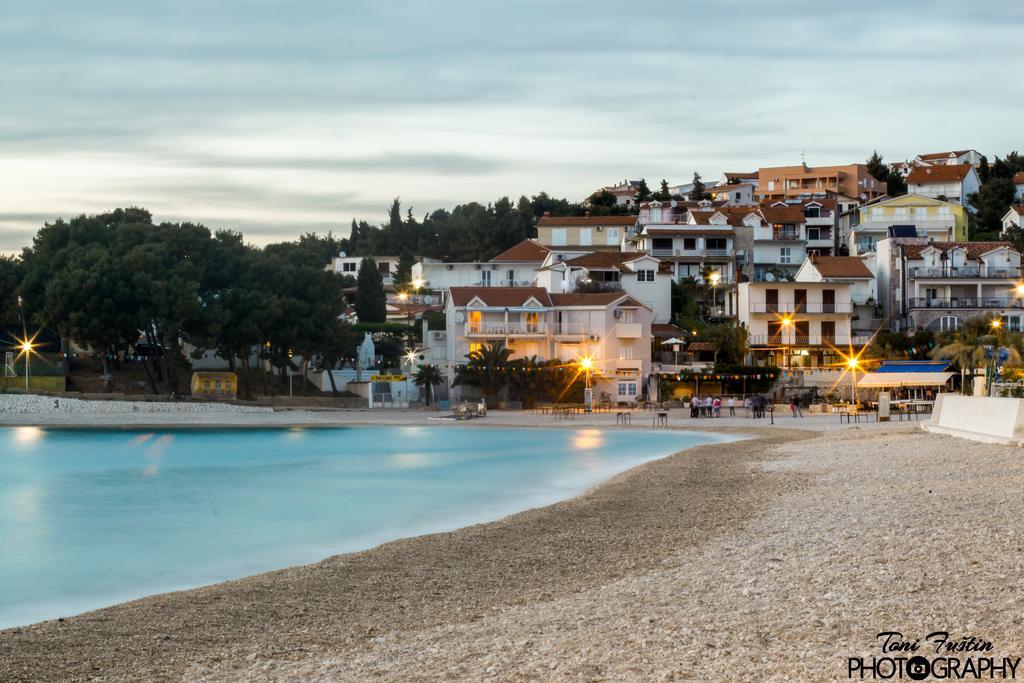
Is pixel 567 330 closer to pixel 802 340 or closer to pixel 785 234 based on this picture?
pixel 802 340

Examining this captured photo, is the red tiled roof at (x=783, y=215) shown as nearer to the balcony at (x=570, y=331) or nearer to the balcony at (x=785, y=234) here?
the balcony at (x=785, y=234)

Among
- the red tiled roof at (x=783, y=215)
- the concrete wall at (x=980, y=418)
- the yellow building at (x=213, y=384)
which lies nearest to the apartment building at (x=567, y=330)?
the yellow building at (x=213, y=384)

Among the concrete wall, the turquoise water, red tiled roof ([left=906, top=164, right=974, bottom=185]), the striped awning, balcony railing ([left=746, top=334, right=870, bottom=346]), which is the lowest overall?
the turquoise water

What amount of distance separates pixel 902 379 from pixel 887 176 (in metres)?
68.2

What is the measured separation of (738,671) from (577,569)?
589 cm

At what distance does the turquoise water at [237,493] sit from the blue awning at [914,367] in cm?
1333

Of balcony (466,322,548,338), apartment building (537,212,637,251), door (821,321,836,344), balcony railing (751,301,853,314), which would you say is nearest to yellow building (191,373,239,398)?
balcony (466,322,548,338)

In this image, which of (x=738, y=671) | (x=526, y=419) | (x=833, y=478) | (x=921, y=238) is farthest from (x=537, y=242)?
(x=738, y=671)

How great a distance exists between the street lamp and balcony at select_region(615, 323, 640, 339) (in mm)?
1853

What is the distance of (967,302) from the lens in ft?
205

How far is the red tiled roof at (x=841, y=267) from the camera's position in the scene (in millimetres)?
63594

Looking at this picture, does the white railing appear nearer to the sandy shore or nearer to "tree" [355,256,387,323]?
"tree" [355,256,387,323]

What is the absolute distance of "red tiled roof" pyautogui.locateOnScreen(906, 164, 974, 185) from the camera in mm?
89125

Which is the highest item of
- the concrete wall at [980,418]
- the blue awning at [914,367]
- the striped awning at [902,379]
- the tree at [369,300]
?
the tree at [369,300]
